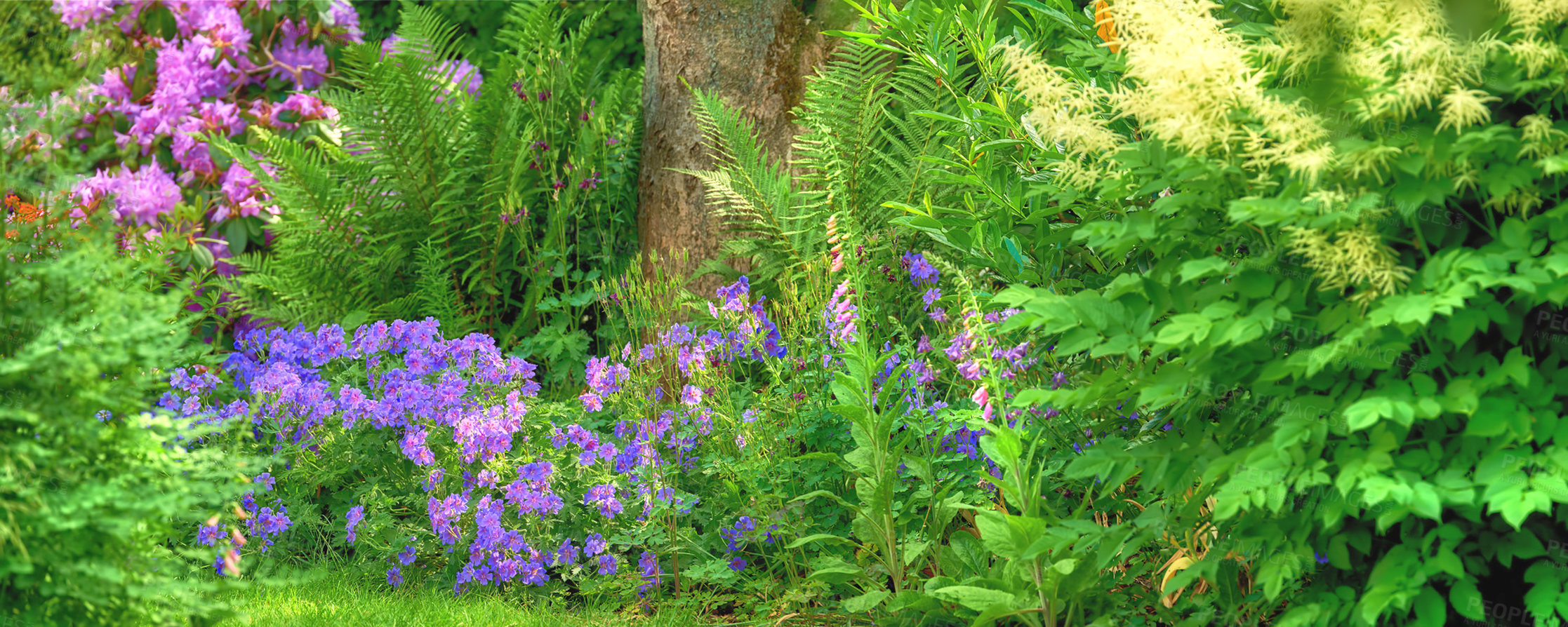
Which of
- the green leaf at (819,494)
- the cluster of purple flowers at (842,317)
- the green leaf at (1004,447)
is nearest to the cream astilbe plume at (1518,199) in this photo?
the green leaf at (1004,447)

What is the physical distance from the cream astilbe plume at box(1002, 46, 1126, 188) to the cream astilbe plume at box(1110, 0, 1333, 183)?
0.40ft

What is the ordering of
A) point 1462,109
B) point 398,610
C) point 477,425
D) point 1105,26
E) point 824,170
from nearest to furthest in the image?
point 1462,109 → point 1105,26 → point 398,610 → point 477,425 → point 824,170

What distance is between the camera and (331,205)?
470 cm

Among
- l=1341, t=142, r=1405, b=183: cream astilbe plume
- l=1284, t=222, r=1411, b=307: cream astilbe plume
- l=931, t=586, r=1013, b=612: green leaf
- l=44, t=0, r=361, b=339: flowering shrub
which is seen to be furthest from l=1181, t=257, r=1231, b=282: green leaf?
l=44, t=0, r=361, b=339: flowering shrub

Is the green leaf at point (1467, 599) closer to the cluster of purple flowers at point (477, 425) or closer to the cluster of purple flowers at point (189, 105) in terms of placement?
the cluster of purple flowers at point (477, 425)

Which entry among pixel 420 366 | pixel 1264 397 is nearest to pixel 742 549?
pixel 420 366

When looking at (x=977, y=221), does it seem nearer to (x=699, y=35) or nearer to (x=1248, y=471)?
(x=1248, y=471)

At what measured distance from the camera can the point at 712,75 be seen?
15.5 feet

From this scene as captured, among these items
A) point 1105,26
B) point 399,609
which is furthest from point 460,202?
point 1105,26

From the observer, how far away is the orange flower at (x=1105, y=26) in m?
2.57

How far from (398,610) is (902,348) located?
1.50 metres

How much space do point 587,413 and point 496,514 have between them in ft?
2.83

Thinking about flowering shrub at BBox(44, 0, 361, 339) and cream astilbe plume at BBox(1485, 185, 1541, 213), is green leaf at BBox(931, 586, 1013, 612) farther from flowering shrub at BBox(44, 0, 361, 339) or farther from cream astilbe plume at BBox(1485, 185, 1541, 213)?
flowering shrub at BBox(44, 0, 361, 339)

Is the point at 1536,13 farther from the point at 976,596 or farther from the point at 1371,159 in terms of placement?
the point at 976,596
